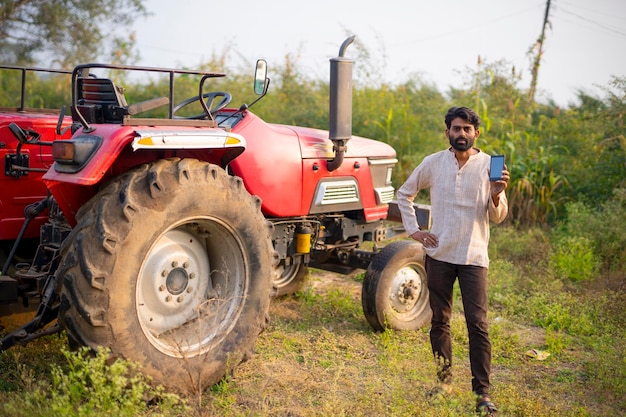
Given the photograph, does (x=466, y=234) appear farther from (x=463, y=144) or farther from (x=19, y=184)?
(x=19, y=184)

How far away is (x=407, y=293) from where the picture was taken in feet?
18.8

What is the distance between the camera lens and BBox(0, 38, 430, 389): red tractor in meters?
3.56

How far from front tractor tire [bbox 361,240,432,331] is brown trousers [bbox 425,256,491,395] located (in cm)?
115

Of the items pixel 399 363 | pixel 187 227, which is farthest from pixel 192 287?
pixel 399 363

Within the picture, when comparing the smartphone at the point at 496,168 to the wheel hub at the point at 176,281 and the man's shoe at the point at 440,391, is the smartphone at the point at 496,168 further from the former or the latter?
the wheel hub at the point at 176,281

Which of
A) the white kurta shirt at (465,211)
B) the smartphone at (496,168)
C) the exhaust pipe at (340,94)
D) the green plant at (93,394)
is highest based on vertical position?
the exhaust pipe at (340,94)

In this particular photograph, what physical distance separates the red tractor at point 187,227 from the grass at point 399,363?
27 cm

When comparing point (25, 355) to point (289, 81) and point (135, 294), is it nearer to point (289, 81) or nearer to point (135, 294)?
point (135, 294)

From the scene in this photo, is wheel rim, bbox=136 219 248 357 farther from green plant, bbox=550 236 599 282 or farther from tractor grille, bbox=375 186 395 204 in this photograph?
green plant, bbox=550 236 599 282

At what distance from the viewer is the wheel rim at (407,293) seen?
567 cm

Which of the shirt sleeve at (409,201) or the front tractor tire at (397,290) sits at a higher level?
the shirt sleeve at (409,201)

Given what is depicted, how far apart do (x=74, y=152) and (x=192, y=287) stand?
1.16 meters

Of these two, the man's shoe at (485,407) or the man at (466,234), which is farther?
the man at (466,234)

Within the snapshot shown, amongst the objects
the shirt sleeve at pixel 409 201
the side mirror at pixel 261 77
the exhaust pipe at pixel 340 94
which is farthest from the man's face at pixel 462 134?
the side mirror at pixel 261 77
